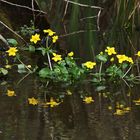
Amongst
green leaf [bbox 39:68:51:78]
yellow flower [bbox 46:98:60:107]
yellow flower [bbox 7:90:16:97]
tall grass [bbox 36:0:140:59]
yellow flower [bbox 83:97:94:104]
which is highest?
tall grass [bbox 36:0:140:59]

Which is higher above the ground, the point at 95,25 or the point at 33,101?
the point at 95,25

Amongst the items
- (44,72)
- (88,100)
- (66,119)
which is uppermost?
(44,72)

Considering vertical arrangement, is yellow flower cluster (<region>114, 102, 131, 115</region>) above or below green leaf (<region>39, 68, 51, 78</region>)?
below

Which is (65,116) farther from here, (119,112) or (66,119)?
(119,112)

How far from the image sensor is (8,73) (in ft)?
9.62

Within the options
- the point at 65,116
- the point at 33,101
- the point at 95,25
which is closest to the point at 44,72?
the point at 33,101

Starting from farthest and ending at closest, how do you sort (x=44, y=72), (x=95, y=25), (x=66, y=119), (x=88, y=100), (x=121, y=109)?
(x=95, y=25) → (x=44, y=72) → (x=88, y=100) → (x=121, y=109) → (x=66, y=119)

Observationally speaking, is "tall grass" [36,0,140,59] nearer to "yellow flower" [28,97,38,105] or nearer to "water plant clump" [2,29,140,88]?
"water plant clump" [2,29,140,88]

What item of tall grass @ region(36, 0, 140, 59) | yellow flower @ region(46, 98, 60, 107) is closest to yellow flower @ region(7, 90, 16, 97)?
yellow flower @ region(46, 98, 60, 107)

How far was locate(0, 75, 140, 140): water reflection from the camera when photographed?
2.04 metres

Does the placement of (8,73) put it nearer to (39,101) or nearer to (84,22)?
(39,101)

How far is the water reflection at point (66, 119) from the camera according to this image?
6.70ft

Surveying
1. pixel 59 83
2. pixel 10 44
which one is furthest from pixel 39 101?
pixel 10 44

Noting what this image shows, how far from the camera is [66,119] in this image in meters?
2.24
